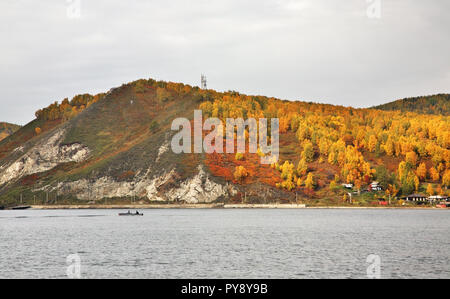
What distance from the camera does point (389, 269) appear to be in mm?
66562

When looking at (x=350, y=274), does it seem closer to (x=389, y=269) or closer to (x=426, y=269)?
(x=389, y=269)

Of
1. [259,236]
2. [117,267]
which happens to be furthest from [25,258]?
[259,236]

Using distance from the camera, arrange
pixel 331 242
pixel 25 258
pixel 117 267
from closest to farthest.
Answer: pixel 117 267 < pixel 25 258 < pixel 331 242

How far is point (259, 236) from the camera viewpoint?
110812 millimetres

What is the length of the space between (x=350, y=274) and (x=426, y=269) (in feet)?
34.5
